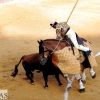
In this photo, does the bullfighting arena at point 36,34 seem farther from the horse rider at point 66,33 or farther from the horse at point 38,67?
the horse rider at point 66,33

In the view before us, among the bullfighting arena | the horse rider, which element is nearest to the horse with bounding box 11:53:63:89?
the bullfighting arena

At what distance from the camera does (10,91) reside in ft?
28.4

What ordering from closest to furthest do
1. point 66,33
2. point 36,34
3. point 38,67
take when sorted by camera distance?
point 66,33 < point 38,67 < point 36,34

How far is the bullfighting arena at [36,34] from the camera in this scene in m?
8.55

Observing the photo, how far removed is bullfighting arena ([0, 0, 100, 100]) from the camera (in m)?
8.55

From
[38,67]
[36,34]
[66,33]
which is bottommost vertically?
[36,34]

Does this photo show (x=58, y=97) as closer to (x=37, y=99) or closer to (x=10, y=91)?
(x=37, y=99)

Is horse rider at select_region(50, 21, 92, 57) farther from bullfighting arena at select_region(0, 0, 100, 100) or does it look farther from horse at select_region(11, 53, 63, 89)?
bullfighting arena at select_region(0, 0, 100, 100)

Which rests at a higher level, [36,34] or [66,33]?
[66,33]

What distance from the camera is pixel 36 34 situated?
1324cm

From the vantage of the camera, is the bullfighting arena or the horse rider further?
the bullfighting arena

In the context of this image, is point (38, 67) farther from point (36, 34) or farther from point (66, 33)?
point (36, 34)

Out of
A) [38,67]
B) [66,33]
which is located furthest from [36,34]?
[66,33]

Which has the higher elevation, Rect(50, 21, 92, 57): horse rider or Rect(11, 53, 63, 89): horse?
Rect(50, 21, 92, 57): horse rider
